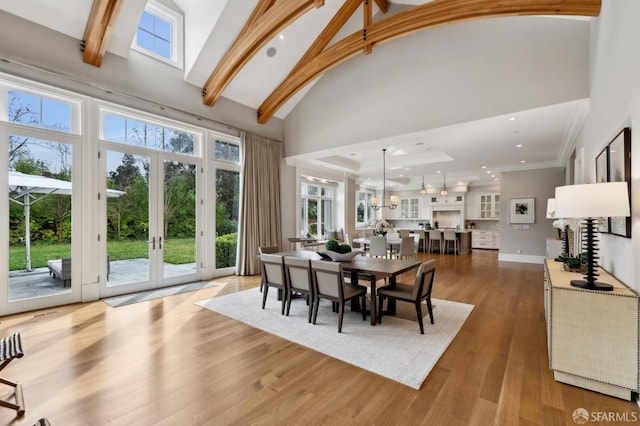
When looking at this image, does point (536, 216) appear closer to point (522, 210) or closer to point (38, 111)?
point (522, 210)

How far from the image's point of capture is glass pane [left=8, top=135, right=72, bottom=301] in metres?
3.92

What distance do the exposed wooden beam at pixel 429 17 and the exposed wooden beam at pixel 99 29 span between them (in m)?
3.16

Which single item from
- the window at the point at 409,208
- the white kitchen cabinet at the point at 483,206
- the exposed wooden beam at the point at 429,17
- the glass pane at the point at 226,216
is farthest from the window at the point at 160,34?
the white kitchen cabinet at the point at 483,206

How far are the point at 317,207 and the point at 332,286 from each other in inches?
264

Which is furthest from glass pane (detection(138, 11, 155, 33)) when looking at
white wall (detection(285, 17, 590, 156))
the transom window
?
the transom window

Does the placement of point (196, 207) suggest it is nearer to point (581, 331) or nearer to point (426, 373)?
point (426, 373)

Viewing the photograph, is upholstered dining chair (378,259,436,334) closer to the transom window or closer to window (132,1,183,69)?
window (132,1,183,69)

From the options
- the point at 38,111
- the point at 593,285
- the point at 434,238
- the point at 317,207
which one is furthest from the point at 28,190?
the point at 434,238

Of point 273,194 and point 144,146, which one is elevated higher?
point 144,146

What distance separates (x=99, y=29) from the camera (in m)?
4.05

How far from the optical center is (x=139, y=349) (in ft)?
9.57

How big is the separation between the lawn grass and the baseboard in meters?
8.67

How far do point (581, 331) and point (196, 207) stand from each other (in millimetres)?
5981

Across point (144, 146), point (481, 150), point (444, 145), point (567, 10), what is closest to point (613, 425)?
point (567, 10)
